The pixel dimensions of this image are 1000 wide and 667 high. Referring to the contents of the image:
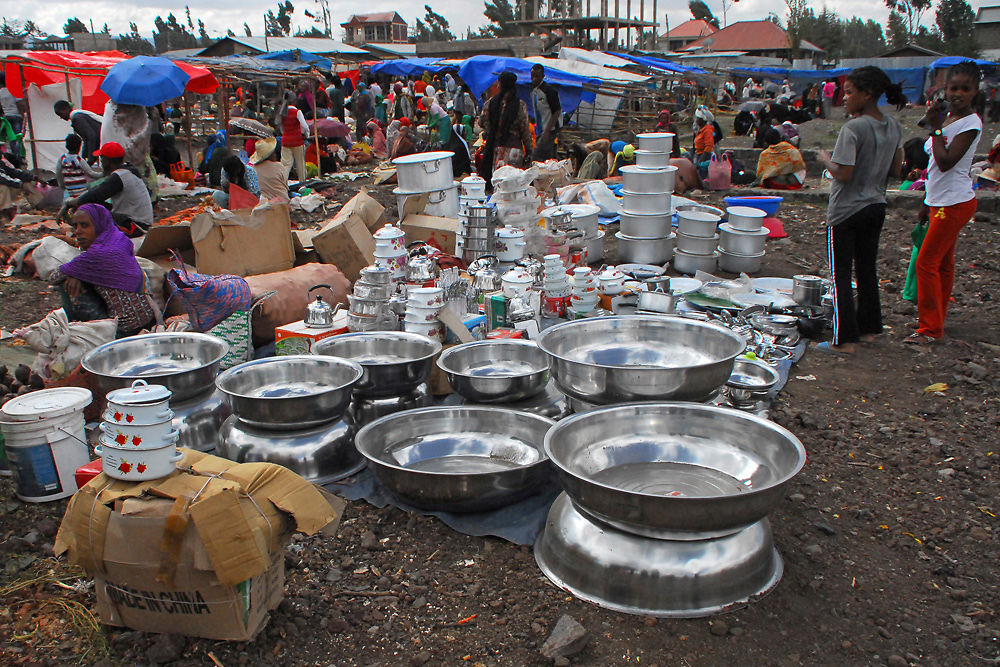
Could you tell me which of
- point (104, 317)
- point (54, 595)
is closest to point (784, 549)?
point (54, 595)

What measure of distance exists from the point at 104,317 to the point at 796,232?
7897 millimetres

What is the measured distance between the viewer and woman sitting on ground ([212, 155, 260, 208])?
783 centimetres

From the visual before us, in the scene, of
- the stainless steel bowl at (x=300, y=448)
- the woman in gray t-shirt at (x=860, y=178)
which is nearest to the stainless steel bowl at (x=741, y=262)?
the woman in gray t-shirt at (x=860, y=178)

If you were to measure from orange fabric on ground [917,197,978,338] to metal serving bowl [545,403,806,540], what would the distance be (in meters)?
2.96

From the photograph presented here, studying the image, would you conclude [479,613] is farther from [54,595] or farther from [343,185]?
[343,185]

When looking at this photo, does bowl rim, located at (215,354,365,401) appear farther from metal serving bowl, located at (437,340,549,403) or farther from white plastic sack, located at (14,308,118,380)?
white plastic sack, located at (14,308,118,380)

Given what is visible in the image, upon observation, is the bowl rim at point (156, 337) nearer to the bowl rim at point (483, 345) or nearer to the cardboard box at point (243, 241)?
the bowl rim at point (483, 345)

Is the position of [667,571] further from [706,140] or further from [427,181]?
[706,140]

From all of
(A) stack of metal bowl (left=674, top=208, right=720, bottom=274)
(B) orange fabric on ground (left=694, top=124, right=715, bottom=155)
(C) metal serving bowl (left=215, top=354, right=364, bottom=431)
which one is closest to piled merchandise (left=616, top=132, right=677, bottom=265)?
(A) stack of metal bowl (left=674, top=208, right=720, bottom=274)

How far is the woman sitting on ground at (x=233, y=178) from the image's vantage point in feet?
25.7

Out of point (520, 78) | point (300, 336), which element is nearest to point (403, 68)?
point (520, 78)

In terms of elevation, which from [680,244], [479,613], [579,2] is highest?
[579,2]

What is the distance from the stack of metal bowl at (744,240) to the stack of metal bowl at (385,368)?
4.23 m

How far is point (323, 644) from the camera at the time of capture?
249 cm
